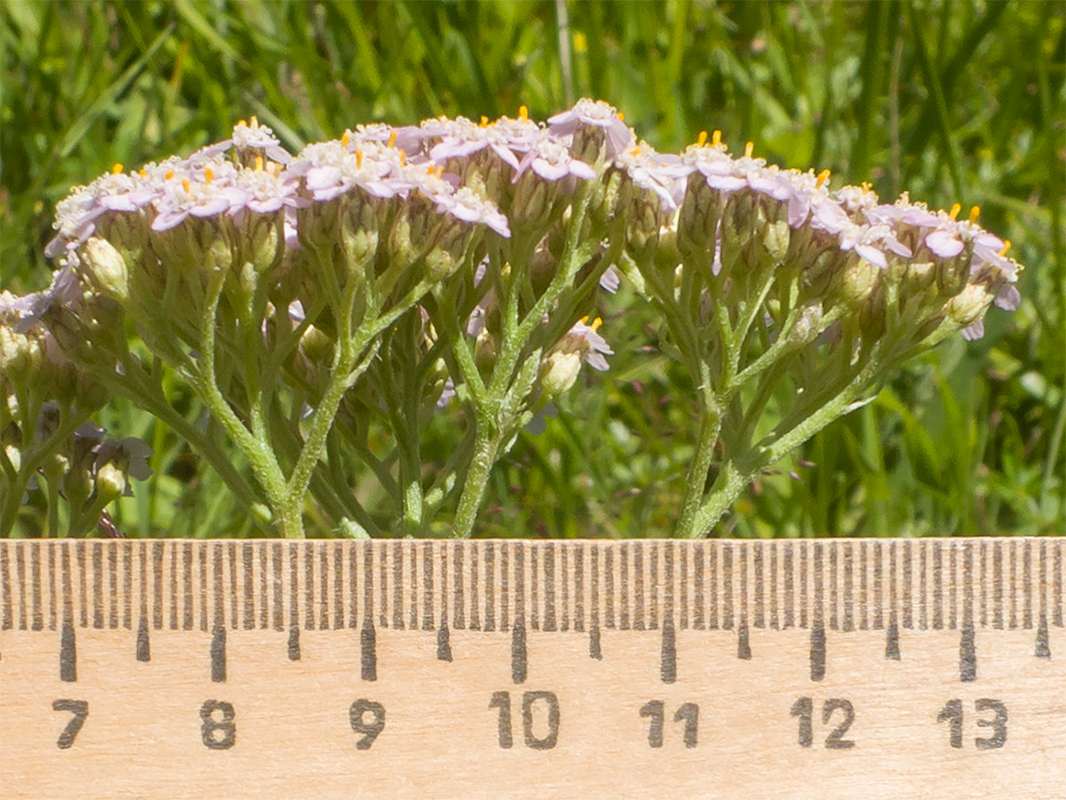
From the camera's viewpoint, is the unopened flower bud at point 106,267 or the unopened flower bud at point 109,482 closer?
the unopened flower bud at point 106,267

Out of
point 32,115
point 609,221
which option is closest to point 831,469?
point 609,221

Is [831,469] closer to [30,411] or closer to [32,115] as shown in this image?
[30,411]

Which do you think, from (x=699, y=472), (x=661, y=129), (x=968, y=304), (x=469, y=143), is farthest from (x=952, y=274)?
(x=661, y=129)

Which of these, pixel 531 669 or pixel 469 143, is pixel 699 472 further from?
pixel 469 143

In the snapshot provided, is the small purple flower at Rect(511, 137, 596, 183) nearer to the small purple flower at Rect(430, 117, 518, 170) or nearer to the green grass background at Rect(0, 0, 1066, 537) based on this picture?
the small purple flower at Rect(430, 117, 518, 170)

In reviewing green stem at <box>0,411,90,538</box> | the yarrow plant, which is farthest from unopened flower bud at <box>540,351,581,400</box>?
green stem at <box>0,411,90,538</box>

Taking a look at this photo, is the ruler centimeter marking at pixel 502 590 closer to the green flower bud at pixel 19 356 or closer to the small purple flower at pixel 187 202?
the green flower bud at pixel 19 356

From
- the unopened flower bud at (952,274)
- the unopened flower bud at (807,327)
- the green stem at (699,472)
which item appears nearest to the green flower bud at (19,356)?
the green stem at (699,472)
